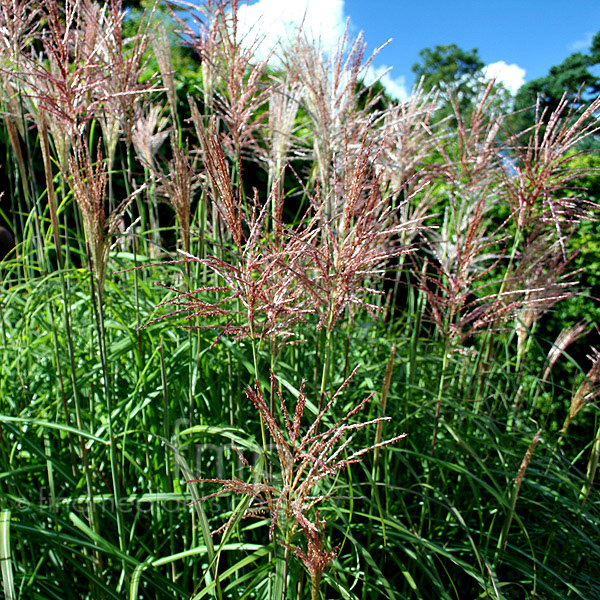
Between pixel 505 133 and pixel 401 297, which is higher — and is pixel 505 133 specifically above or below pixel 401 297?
above

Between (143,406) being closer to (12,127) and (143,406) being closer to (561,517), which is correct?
(12,127)

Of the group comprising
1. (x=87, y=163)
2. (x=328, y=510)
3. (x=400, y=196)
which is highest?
(x=400, y=196)

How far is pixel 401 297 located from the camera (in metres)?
5.67

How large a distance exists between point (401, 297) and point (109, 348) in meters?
3.98

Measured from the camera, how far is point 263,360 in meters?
2.21

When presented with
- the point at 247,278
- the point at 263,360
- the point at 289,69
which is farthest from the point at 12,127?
the point at 247,278

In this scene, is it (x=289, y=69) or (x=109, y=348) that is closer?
(x=109, y=348)

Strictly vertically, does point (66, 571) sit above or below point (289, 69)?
below

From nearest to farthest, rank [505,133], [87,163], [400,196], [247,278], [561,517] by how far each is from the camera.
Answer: [247,278], [87,163], [561,517], [505,133], [400,196]

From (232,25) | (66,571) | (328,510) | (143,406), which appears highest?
(232,25)

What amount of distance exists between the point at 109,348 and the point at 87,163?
3.52 feet

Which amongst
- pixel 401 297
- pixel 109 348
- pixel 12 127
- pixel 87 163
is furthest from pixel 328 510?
pixel 401 297

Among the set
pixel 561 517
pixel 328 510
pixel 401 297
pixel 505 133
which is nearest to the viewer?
pixel 328 510

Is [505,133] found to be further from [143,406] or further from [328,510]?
[143,406]
